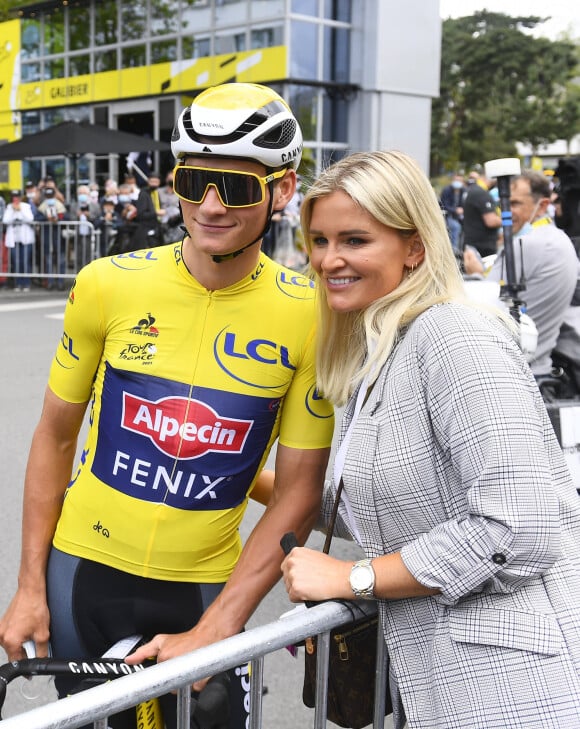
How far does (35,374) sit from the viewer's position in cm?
897

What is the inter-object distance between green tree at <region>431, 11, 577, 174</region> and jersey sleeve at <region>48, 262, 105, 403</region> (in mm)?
55147

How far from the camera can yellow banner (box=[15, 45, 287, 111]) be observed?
21.4 metres

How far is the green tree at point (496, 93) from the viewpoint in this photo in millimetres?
54312

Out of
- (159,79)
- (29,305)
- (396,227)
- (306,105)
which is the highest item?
(396,227)

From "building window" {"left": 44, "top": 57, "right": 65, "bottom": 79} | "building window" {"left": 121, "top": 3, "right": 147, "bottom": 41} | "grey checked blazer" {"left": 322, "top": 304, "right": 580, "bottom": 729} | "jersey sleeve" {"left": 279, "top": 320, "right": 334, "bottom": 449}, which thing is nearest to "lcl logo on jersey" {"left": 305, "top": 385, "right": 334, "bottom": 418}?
"jersey sleeve" {"left": 279, "top": 320, "right": 334, "bottom": 449}

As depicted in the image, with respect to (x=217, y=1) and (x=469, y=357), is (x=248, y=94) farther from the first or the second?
(x=217, y=1)

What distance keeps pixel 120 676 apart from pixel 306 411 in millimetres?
717

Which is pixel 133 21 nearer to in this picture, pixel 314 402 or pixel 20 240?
pixel 20 240

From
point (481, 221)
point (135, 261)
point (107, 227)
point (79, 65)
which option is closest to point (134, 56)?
point (79, 65)

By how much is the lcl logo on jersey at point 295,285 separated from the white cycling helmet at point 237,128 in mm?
279

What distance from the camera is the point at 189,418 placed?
201cm

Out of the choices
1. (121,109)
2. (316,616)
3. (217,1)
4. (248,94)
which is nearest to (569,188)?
(248,94)

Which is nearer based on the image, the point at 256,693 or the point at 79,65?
the point at 256,693

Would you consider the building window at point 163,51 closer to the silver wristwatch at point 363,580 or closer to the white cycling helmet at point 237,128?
the white cycling helmet at point 237,128
